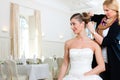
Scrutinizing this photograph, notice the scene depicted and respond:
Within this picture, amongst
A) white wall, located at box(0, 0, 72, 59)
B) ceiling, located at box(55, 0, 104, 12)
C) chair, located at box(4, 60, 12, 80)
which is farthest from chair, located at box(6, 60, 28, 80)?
ceiling, located at box(55, 0, 104, 12)

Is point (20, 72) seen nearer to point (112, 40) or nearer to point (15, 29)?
point (15, 29)

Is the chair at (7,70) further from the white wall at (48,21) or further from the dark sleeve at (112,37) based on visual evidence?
the dark sleeve at (112,37)

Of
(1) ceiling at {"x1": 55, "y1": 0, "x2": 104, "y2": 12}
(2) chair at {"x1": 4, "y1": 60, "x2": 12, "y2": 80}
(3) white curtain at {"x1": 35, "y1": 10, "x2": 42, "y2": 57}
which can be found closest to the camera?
(2) chair at {"x1": 4, "y1": 60, "x2": 12, "y2": 80}

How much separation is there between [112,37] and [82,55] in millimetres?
264

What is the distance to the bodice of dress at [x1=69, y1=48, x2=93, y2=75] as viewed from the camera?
170 centimetres

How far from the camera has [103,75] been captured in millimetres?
1918

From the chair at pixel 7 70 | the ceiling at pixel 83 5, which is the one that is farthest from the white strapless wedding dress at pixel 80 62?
the ceiling at pixel 83 5

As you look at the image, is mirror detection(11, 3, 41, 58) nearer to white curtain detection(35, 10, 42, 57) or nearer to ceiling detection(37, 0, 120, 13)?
white curtain detection(35, 10, 42, 57)

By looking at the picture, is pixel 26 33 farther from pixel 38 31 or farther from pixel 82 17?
pixel 82 17

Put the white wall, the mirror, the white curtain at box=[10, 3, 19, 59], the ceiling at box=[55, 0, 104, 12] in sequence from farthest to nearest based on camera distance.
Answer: the ceiling at box=[55, 0, 104, 12], the mirror, the white curtain at box=[10, 3, 19, 59], the white wall

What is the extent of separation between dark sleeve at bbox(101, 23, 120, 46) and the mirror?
7.37 meters

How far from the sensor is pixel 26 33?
9609 mm

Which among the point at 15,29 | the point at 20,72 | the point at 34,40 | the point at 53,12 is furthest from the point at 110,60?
the point at 53,12

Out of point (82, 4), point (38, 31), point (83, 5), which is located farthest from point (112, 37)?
point (83, 5)
